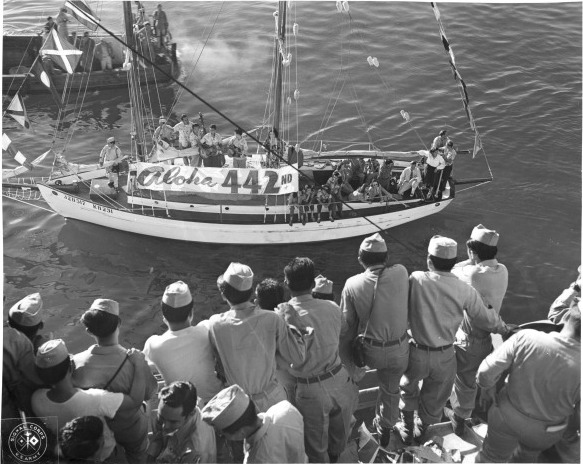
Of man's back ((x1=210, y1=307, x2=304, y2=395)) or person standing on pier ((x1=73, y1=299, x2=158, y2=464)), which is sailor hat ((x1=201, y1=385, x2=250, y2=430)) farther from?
person standing on pier ((x1=73, y1=299, x2=158, y2=464))

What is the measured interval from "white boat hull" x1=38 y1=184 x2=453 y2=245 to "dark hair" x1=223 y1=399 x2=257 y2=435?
11183 mm

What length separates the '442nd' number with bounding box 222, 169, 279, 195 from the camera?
575 inches

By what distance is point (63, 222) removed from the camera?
17.5 metres

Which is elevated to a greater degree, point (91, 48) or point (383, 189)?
point (91, 48)

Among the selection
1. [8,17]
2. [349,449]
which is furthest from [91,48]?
[349,449]

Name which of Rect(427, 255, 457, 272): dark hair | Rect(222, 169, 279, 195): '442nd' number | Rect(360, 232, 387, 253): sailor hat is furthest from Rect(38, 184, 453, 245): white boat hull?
Rect(427, 255, 457, 272): dark hair

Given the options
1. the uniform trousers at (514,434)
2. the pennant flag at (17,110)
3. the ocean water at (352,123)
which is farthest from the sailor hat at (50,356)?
the ocean water at (352,123)

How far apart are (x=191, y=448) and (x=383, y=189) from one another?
11.7m

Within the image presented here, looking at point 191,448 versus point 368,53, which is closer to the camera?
point 191,448

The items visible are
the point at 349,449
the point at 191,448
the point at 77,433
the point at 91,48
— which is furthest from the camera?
the point at 91,48

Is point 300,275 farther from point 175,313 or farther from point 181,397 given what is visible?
point 181,397

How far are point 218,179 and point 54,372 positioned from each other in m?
9.97

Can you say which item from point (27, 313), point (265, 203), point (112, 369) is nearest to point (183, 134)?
point (265, 203)

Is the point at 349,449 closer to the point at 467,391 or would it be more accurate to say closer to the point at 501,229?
the point at 467,391
